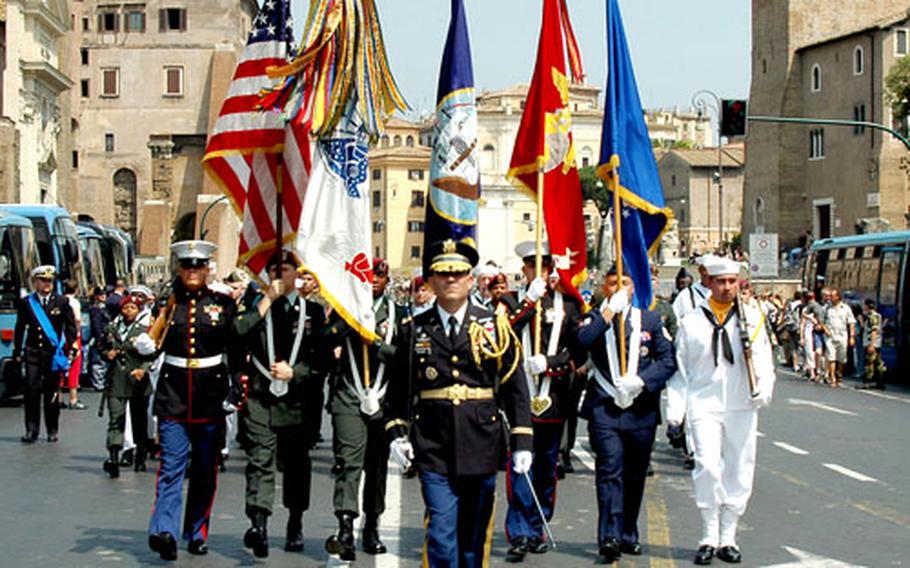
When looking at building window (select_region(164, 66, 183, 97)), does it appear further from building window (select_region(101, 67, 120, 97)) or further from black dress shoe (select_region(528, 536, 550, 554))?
black dress shoe (select_region(528, 536, 550, 554))

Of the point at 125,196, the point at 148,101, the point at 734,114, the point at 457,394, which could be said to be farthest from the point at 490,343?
the point at 148,101

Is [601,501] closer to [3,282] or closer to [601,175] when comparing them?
[601,175]

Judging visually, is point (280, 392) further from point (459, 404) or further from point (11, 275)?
point (11, 275)

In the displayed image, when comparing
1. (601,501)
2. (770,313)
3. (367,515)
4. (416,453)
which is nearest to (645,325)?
(601,501)

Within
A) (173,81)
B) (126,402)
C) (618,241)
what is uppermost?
(173,81)

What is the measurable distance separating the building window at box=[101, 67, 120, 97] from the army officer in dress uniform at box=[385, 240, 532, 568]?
80.9 meters

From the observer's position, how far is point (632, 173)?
39.6 ft

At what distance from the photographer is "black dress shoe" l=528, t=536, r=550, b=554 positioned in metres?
10.1

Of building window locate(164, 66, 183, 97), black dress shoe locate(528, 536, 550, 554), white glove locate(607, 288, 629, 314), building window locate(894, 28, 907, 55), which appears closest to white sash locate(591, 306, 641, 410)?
white glove locate(607, 288, 629, 314)

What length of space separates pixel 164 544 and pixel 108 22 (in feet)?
270

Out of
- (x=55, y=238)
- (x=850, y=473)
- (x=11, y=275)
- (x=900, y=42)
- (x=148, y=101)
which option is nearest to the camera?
(x=850, y=473)

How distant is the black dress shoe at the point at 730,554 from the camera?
9789 millimetres

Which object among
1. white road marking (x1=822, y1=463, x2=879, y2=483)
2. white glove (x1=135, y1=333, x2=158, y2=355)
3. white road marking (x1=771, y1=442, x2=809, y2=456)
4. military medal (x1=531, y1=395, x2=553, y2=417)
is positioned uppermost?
white glove (x1=135, y1=333, x2=158, y2=355)

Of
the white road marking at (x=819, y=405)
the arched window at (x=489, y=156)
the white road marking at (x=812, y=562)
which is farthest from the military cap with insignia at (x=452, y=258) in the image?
the arched window at (x=489, y=156)
